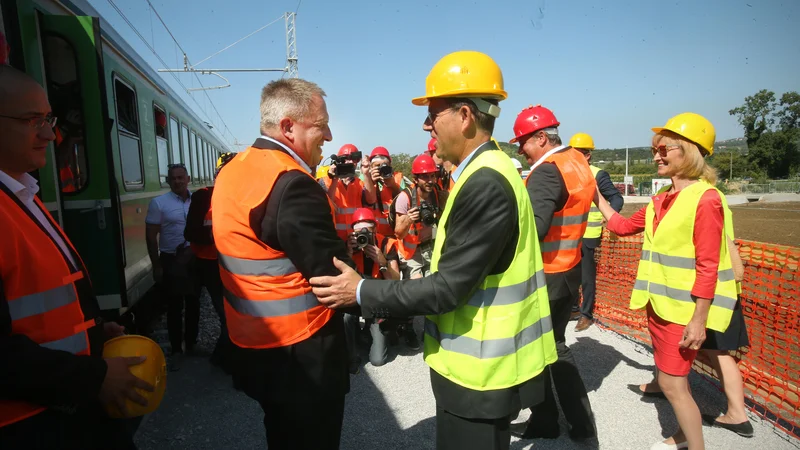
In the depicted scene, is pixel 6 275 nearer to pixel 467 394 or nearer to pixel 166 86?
pixel 467 394

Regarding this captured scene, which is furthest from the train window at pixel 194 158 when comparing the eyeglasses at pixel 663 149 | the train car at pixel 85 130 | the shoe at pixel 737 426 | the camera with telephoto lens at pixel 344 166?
the shoe at pixel 737 426

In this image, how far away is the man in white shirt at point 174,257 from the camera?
4.53m

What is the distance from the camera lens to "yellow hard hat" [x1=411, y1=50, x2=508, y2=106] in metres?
1.72

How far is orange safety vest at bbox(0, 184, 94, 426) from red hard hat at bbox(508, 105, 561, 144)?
2.88 m

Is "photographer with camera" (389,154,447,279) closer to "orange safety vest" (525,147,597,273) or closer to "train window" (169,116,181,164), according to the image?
"orange safety vest" (525,147,597,273)

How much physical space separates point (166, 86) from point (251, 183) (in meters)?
6.39

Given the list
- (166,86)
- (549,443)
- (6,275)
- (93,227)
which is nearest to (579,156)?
(549,443)

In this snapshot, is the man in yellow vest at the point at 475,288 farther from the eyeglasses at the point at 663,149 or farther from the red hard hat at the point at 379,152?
the red hard hat at the point at 379,152

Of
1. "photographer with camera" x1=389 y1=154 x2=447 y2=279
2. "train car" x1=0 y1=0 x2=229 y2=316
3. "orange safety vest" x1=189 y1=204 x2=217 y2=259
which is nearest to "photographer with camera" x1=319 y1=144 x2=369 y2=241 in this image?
"photographer with camera" x1=389 y1=154 x2=447 y2=279

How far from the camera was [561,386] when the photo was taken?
303cm

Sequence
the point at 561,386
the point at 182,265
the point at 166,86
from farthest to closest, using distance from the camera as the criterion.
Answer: the point at 166,86 → the point at 182,265 → the point at 561,386

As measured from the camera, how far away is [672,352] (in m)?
2.52

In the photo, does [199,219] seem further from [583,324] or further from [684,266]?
[583,324]

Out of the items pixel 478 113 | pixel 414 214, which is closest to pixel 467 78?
pixel 478 113
